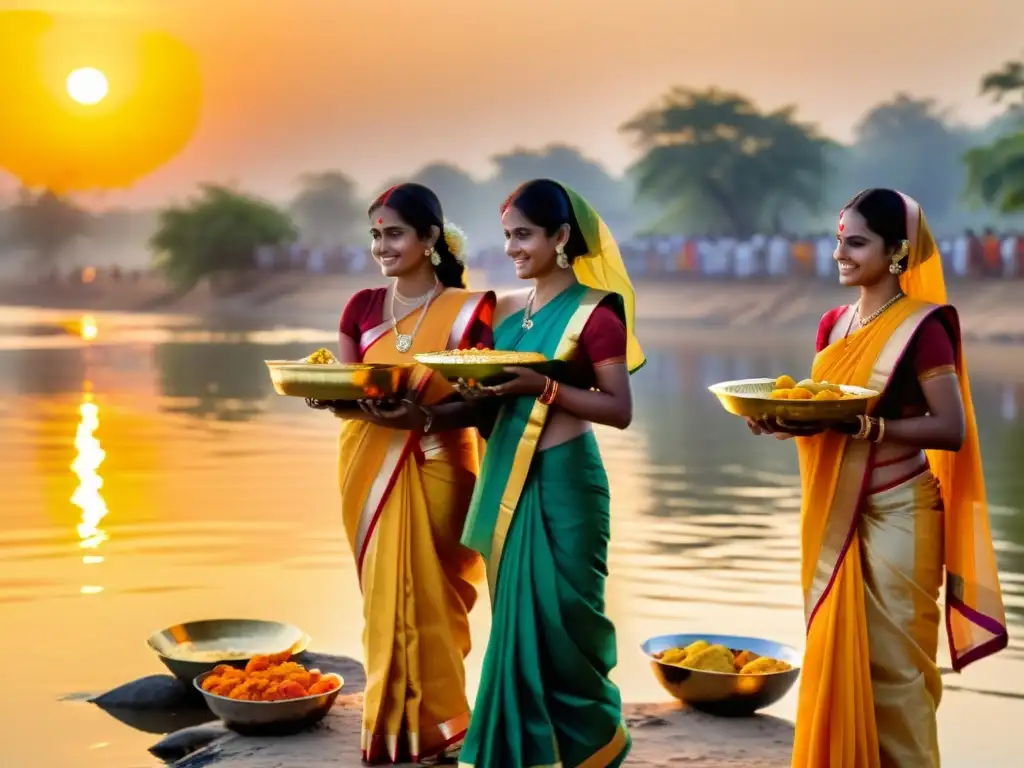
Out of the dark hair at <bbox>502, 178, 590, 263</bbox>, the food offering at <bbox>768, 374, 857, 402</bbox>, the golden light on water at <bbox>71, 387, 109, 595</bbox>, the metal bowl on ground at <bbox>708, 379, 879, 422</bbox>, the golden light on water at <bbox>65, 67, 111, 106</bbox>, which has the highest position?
the golden light on water at <bbox>65, 67, 111, 106</bbox>

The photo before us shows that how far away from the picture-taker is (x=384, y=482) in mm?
4199

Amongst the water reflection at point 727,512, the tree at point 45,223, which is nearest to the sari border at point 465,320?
the water reflection at point 727,512

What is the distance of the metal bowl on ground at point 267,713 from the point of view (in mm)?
4352

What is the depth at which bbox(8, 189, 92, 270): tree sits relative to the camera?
6153 cm

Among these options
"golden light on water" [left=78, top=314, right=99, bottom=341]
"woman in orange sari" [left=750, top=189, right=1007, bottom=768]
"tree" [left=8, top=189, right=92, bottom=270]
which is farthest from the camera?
"tree" [left=8, top=189, right=92, bottom=270]

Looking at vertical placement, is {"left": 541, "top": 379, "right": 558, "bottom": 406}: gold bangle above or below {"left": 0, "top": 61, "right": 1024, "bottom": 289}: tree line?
below

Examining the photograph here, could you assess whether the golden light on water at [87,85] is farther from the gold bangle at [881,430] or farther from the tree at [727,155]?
the gold bangle at [881,430]

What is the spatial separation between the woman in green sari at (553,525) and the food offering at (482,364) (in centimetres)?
8

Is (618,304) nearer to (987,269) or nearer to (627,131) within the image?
(987,269)

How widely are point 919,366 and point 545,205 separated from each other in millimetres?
1042

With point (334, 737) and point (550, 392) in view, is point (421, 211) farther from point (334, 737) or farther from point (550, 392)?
point (334, 737)

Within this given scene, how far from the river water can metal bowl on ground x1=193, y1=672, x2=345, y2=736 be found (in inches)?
13.2

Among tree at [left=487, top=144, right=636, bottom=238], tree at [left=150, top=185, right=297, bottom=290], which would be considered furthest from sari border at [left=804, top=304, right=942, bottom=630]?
tree at [left=487, top=144, right=636, bottom=238]

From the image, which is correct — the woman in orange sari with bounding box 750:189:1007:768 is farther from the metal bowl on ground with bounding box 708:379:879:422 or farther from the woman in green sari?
the woman in green sari
